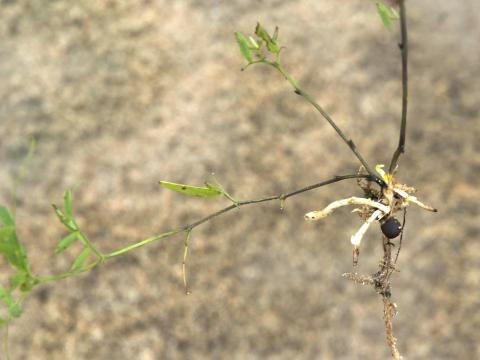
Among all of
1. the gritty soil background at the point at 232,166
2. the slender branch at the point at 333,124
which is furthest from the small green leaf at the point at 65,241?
the gritty soil background at the point at 232,166

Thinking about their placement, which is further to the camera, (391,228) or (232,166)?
(232,166)

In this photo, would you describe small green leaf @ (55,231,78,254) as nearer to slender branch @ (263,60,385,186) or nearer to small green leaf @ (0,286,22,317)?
small green leaf @ (0,286,22,317)

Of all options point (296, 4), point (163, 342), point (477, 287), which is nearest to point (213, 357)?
point (163, 342)

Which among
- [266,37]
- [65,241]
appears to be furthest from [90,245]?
[266,37]

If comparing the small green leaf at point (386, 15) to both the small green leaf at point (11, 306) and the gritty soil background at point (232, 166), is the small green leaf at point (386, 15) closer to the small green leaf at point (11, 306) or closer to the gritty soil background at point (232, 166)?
the small green leaf at point (11, 306)

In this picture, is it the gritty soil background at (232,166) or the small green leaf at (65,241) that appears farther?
the gritty soil background at (232,166)

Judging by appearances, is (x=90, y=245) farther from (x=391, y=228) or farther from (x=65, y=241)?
(x=391, y=228)

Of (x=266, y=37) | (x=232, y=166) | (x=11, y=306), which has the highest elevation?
(x=266, y=37)

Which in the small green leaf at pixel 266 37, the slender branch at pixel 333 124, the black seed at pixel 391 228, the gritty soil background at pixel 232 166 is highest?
the small green leaf at pixel 266 37

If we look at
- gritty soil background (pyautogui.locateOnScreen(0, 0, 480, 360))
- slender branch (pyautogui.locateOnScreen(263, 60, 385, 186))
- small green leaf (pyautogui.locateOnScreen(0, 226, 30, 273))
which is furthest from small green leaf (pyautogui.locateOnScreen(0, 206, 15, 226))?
gritty soil background (pyautogui.locateOnScreen(0, 0, 480, 360))

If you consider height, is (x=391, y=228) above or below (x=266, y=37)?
below

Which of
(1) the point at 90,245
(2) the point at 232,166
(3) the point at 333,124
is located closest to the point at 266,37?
(3) the point at 333,124
